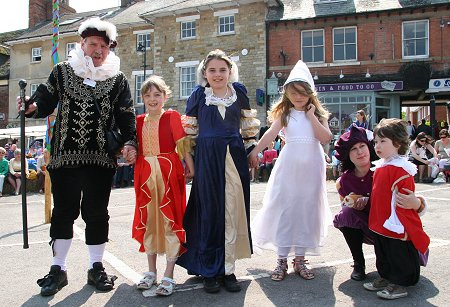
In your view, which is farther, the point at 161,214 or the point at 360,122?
the point at 360,122

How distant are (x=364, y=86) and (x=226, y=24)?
7.91 metres

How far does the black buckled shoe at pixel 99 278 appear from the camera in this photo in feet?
11.2

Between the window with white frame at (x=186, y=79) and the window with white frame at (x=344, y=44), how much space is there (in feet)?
25.3

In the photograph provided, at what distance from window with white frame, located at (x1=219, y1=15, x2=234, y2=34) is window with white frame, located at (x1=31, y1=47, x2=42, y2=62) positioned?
1379 centimetres

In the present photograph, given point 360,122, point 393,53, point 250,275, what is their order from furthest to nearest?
point 393,53
point 360,122
point 250,275

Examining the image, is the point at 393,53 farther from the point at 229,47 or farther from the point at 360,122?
the point at 360,122

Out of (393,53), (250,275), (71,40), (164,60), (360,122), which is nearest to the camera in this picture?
(250,275)

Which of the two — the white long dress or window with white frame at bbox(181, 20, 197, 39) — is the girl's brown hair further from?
window with white frame at bbox(181, 20, 197, 39)

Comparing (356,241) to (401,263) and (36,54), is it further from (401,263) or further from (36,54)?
(36,54)

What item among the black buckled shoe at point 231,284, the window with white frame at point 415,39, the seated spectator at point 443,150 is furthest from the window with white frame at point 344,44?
the black buckled shoe at point 231,284

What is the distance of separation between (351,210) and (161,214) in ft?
5.14

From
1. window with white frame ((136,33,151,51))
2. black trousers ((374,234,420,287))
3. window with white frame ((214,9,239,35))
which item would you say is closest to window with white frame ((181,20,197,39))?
window with white frame ((214,9,239,35))

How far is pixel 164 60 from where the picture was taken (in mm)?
24516

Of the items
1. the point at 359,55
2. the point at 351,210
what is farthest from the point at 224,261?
the point at 359,55
